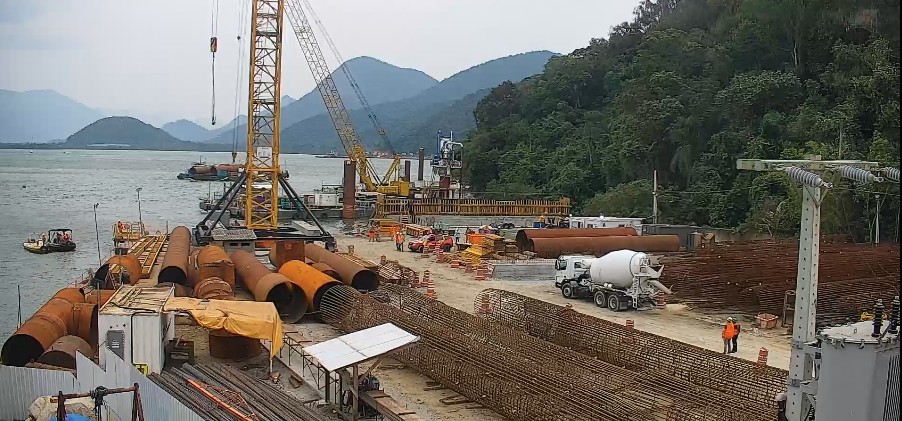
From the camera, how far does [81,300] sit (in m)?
19.7

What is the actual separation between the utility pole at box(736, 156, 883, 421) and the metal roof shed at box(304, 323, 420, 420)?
261 inches

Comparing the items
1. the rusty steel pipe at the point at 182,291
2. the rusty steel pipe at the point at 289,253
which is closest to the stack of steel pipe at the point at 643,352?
the rusty steel pipe at the point at 182,291

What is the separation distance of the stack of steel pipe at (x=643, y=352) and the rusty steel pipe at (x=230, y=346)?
615 cm

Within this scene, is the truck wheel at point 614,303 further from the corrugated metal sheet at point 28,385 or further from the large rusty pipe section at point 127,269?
the corrugated metal sheet at point 28,385

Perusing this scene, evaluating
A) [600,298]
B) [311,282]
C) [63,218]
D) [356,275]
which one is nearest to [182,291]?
[311,282]

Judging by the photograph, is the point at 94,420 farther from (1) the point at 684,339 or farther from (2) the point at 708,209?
(2) the point at 708,209

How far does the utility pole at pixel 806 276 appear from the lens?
682 cm

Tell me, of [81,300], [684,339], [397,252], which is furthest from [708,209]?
[81,300]

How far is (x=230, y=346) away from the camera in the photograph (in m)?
17.2

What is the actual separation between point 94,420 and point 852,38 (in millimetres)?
45046

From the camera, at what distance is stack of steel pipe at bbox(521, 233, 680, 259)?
3331 cm

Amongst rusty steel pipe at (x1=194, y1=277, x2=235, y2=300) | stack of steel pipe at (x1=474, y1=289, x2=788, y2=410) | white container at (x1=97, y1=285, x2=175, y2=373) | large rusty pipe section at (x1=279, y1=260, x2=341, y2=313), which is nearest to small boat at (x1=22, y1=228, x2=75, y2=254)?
large rusty pipe section at (x1=279, y1=260, x2=341, y2=313)

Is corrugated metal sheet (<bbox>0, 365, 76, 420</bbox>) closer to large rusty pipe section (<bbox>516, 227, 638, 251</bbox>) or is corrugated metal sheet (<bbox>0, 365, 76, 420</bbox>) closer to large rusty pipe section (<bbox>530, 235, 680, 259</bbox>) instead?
large rusty pipe section (<bbox>530, 235, 680, 259</bbox>)

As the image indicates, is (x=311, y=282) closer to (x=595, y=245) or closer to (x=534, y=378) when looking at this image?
(x=534, y=378)
